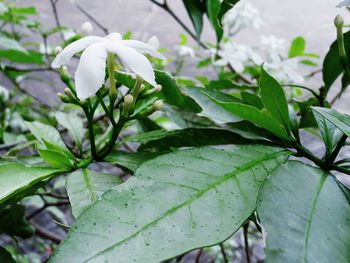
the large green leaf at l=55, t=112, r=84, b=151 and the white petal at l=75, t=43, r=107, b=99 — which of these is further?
the large green leaf at l=55, t=112, r=84, b=151

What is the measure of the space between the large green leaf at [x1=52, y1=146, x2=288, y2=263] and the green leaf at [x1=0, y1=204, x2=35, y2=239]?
0.78 feet

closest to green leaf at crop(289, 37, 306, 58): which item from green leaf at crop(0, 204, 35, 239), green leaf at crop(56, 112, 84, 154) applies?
green leaf at crop(56, 112, 84, 154)

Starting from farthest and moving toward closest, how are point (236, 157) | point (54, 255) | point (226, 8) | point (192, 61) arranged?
1. point (192, 61)
2. point (226, 8)
3. point (236, 157)
4. point (54, 255)

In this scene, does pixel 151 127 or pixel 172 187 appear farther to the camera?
pixel 151 127

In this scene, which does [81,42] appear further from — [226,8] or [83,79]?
[226,8]

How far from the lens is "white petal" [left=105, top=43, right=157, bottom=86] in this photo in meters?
0.35

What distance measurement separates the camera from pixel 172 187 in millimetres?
331

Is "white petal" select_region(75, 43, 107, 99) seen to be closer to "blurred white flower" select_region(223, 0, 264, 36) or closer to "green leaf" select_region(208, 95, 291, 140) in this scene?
"green leaf" select_region(208, 95, 291, 140)

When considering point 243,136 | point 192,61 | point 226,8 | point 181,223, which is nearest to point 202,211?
point 181,223

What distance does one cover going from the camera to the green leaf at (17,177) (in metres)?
0.36

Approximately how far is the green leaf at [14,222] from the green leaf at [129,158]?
0.14 metres

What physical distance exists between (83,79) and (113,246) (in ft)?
0.43

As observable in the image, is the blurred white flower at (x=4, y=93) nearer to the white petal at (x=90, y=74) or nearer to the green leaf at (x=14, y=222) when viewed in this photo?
the green leaf at (x=14, y=222)

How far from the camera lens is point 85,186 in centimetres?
40
